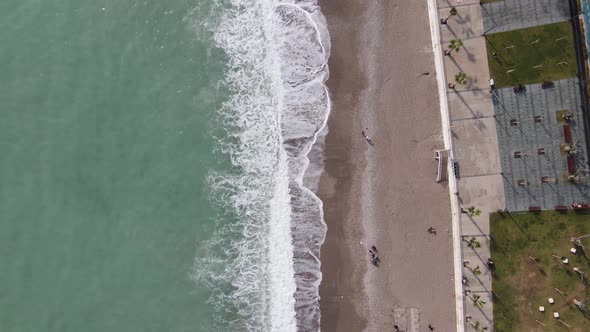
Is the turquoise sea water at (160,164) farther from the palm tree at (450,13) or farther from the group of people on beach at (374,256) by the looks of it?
the palm tree at (450,13)

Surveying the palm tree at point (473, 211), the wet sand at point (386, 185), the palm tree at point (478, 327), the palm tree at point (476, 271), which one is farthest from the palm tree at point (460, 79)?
the palm tree at point (478, 327)

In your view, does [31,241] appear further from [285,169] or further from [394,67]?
[394,67]

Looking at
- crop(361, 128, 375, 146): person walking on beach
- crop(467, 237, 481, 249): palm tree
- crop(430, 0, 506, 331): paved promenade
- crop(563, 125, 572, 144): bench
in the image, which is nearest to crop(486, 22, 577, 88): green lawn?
crop(430, 0, 506, 331): paved promenade

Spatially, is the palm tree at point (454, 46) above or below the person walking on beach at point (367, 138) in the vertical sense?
above

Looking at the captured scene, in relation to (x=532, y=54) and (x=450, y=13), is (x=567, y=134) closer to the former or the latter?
(x=532, y=54)

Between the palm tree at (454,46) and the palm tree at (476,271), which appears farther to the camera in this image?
the palm tree at (454,46)

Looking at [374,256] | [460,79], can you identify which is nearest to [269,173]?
[374,256]

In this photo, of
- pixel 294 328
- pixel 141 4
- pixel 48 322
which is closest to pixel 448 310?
pixel 294 328
